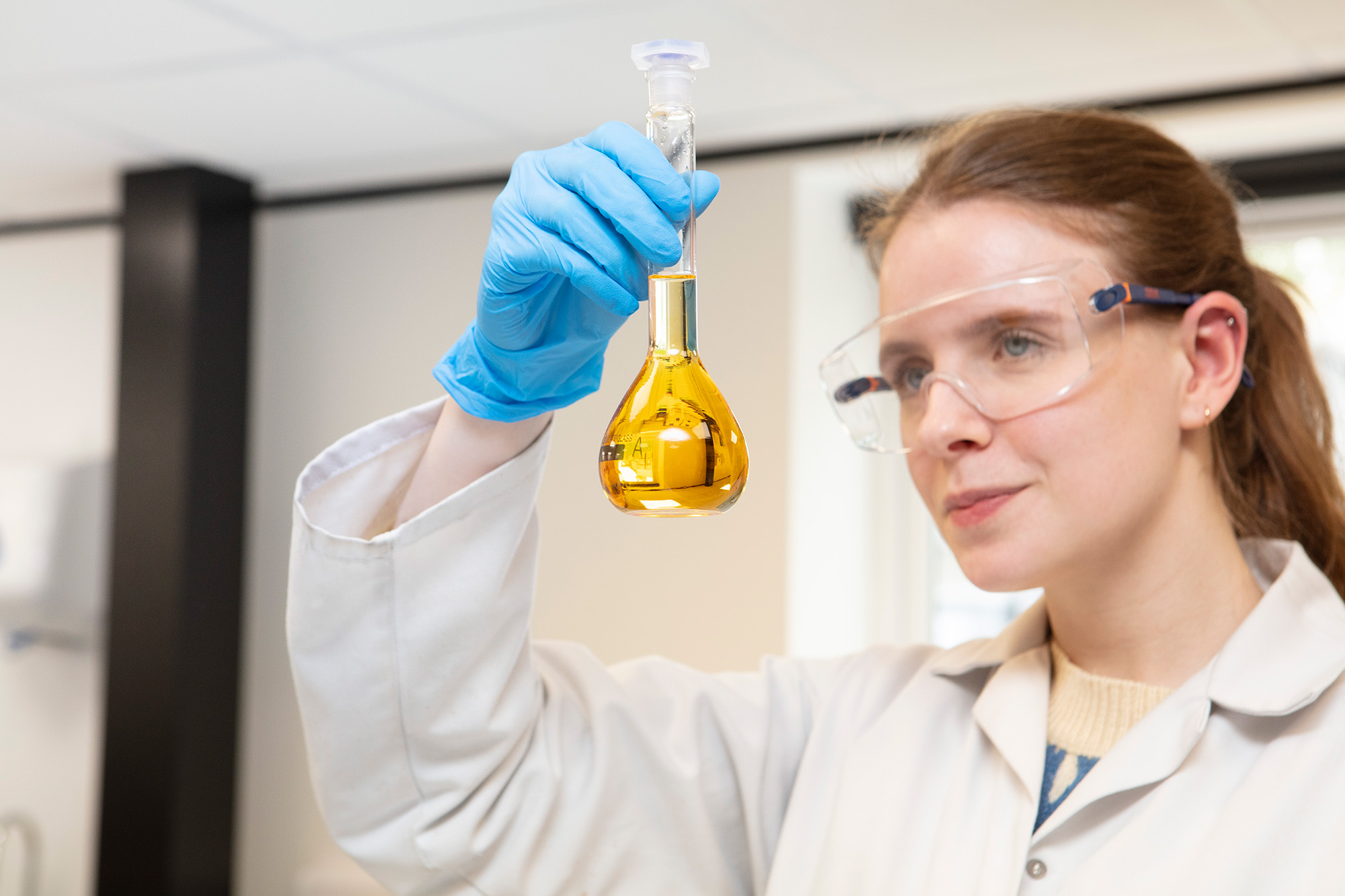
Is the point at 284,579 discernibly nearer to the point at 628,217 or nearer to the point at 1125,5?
the point at 1125,5

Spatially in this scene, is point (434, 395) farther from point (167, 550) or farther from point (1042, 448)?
point (1042, 448)

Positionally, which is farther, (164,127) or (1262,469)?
(164,127)

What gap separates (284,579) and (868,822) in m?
2.46

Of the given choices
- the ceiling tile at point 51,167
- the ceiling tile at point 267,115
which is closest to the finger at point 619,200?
the ceiling tile at point 267,115

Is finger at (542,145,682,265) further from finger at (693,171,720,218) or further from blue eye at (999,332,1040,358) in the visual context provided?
blue eye at (999,332,1040,358)

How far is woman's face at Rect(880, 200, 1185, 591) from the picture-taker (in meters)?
1.13

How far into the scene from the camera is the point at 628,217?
89cm

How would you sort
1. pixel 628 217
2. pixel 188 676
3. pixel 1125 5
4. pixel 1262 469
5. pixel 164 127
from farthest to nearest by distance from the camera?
pixel 188 676
pixel 164 127
pixel 1125 5
pixel 1262 469
pixel 628 217

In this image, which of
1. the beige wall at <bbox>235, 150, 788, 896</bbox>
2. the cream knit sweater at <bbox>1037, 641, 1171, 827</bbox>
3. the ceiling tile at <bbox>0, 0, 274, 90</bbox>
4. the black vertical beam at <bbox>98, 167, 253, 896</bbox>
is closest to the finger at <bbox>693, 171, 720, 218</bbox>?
the cream knit sweater at <bbox>1037, 641, 1171, 827</bbox>

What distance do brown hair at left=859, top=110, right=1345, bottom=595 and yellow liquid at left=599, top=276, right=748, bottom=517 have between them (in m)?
0.52

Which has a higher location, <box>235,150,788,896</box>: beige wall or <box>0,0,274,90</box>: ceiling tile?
<box>0,0,274,90</box>: ceiling tile

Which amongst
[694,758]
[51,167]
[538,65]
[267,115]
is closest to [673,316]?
[694,758]

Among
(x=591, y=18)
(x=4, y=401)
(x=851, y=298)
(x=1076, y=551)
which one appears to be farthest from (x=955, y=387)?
(x=4, y=401)

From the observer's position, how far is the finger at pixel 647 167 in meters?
0.90
